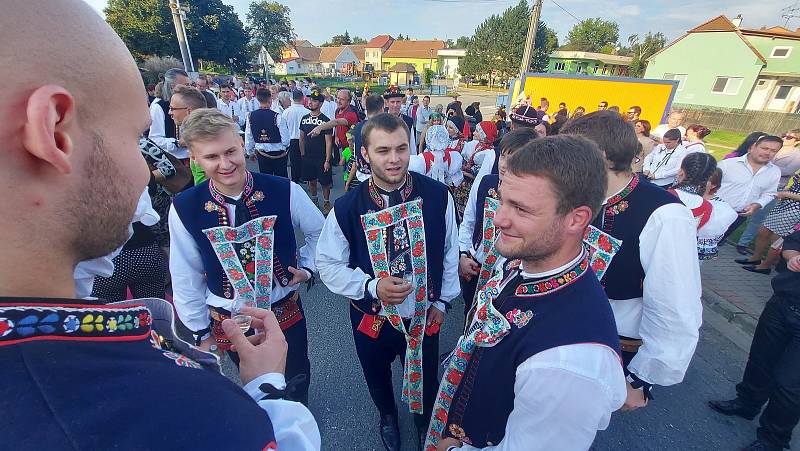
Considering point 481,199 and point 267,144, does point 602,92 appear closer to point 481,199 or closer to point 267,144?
point 267,144

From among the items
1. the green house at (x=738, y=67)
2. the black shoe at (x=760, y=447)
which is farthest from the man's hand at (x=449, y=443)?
the green house at (x=738, y=67)

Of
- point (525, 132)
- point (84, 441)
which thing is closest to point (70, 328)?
point (84, 441)

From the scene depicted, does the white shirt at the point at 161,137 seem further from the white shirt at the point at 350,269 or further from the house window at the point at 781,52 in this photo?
the house window at the point at 781,52

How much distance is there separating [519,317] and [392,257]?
103cm

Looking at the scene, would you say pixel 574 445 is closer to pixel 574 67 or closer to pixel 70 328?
pixel 70 328

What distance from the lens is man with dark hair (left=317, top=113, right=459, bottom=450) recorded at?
2.18 m

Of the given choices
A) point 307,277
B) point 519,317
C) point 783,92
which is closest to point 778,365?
point 519,317

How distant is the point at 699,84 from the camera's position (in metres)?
29.8

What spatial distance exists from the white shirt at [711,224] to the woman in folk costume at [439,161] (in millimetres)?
2492

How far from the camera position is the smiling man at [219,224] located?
6.81 feet

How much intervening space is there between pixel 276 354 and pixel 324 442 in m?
1.99

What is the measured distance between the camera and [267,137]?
6.74 m

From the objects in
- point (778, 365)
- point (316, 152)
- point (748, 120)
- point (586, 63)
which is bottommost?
point (748, 120)

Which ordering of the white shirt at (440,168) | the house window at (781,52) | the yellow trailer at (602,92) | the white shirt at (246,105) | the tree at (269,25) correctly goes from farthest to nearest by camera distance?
the tree at (269,25) → the house window at (781,52) → the yellow trailer at (602,92) → the white shirt at (246,105) → the white shirt at (440,168)
